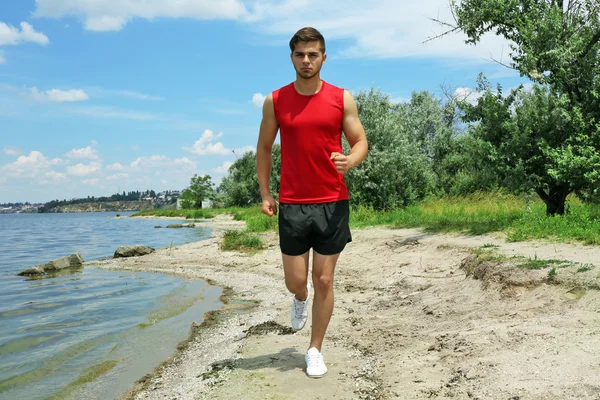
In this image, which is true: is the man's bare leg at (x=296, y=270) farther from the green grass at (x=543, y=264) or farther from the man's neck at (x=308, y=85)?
the green grass at (x=543, y=264)

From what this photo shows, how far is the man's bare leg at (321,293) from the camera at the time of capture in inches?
160

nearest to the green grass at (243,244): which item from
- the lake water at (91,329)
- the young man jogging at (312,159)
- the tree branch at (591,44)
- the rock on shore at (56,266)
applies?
the lake water at (91,329)

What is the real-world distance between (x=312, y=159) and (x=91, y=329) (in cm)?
539

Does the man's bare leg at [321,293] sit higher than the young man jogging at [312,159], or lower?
lower

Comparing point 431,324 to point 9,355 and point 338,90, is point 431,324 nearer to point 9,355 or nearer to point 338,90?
point 338,90

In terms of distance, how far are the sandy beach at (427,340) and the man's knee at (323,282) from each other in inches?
28.4

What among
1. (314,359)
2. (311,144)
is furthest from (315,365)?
(311,144)

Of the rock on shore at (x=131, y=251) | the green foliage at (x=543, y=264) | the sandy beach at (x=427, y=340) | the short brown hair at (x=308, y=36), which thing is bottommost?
the rock on shore at (x=131, y=251)

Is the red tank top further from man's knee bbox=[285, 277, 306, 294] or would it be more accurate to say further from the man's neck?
man's knee bbox=[285, 277, 306, 294]

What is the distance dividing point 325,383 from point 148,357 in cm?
274

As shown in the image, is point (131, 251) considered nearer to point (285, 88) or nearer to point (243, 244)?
point (243, 244)

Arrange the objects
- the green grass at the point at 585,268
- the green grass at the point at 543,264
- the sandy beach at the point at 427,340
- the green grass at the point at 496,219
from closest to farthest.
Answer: the sandy beach at the point at 427,340 < the green grass at the point at 585,268 < the green grass at the point at 543,264 < the green grass at the point at 496,219

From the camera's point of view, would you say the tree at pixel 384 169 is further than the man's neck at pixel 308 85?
Yes

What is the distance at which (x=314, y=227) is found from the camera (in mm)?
3947
